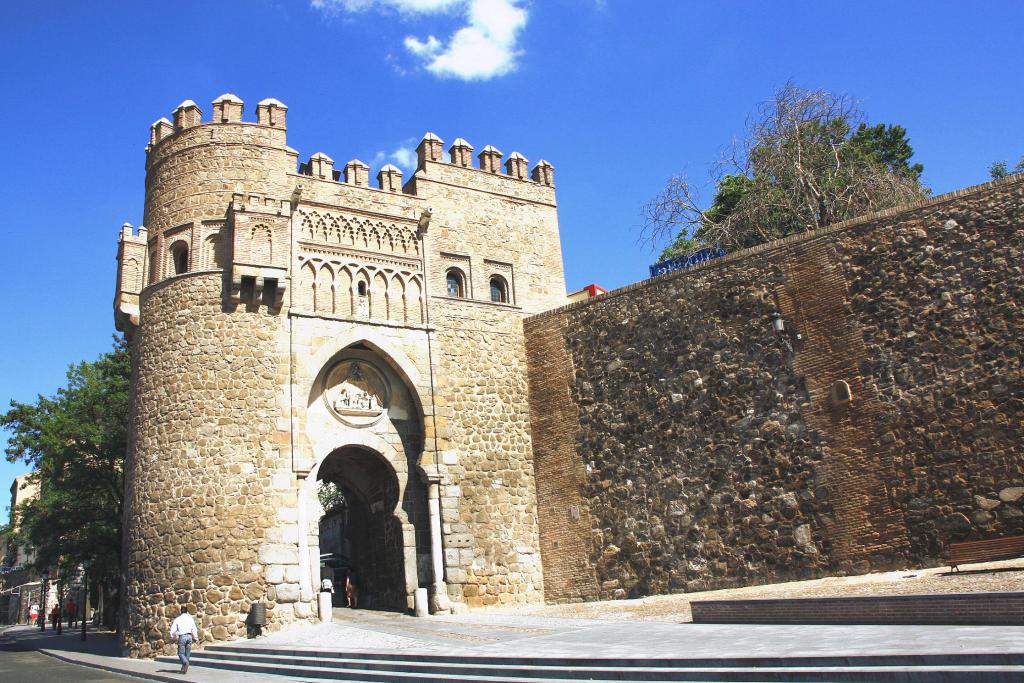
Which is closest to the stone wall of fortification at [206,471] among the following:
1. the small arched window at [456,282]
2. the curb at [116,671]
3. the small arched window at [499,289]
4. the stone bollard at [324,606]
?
the stone bollard at [324,606]

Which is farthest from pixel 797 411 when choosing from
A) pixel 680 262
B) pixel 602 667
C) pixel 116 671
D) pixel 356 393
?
pixel 116 671

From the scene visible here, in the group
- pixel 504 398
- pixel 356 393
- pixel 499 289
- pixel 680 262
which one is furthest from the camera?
pixel 680 262

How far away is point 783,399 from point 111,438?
19110 millimetres

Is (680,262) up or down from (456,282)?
up

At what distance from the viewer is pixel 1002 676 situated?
5559 mm

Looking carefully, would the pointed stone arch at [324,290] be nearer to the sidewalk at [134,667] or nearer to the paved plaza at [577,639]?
the paved plaza at [577,639]

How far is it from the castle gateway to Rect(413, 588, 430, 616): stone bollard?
0.42 meters

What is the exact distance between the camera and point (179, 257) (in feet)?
54.3

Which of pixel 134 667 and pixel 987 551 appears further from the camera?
pixel 134 667

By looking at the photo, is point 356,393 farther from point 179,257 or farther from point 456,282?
point 179,257

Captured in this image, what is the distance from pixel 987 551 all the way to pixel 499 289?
12056mm

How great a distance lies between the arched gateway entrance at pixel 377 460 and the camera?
52.7ft

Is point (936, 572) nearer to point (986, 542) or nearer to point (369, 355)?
point (986, 542)

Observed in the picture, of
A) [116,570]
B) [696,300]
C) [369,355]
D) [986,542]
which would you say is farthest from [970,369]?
[116,570]
